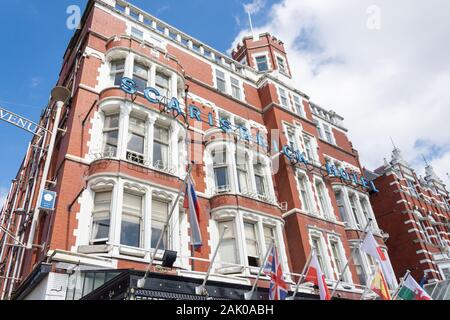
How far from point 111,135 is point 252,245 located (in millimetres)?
8721

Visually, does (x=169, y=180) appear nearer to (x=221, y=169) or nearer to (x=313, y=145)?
(x=221, y=169)

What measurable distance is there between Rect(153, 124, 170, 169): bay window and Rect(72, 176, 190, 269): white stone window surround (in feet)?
5.90

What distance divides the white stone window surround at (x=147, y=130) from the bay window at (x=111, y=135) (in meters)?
0.20

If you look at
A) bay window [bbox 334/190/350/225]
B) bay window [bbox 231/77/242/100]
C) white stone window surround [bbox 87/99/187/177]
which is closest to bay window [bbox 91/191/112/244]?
white stone window surround [bbox 87/99/187/177]

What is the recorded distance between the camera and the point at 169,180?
56.5ft

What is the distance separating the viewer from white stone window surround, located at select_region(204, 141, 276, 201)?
20156 millimetres

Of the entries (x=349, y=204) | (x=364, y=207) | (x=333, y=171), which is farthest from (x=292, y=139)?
(x=364, y=207)

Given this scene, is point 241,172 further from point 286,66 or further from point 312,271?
point 286,66

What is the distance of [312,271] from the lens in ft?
50.2

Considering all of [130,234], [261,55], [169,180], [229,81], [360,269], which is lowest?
[360,269]

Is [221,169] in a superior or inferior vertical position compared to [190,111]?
inferior

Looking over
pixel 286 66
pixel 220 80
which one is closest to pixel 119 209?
pixel 220 80

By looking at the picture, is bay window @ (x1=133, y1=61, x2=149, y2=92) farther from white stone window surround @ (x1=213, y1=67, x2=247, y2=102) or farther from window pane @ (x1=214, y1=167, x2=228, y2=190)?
white stone window surround @ (x1=213, y1=67, x2=247, y2=102)

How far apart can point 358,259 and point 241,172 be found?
9925mm
